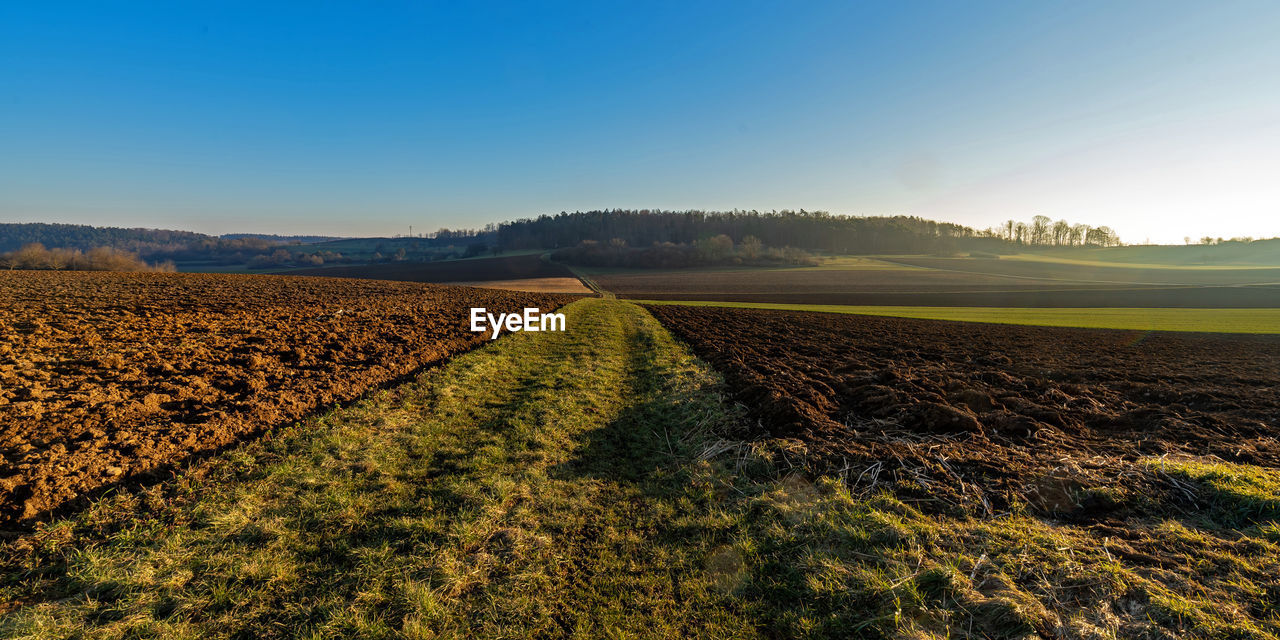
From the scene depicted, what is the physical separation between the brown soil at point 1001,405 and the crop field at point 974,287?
29745mm

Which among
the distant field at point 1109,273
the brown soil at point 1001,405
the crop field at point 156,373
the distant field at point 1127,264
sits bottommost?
the brown soil at point 1001,405

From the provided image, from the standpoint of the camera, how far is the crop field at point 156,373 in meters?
5.50

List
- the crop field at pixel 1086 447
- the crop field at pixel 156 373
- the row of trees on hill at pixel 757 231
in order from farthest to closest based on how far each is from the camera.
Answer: the row of trees on hill at pixel 757 231 → the crop field at pixel 156 373 → the crop field at pixel 1086 447

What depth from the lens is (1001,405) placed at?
28.4 ft

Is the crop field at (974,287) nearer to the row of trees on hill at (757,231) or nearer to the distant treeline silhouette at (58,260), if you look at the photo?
the row of trees on hill at (757,231)

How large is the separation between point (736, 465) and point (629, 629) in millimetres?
3286

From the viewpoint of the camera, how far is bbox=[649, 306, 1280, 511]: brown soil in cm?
596

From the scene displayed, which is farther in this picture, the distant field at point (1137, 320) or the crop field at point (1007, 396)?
the distant field at point (1137, 320)

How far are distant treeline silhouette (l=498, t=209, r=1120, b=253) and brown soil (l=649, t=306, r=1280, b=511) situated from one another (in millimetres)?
117643

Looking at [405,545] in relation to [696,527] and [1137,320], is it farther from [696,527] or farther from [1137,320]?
[1137,320]

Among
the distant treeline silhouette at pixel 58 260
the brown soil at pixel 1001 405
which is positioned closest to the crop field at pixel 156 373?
Answer: the brown soil at pixel 1001 405

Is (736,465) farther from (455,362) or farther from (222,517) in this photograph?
(455,362)

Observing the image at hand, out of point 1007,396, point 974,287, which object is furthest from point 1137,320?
point 974,287

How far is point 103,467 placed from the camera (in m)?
5.36
